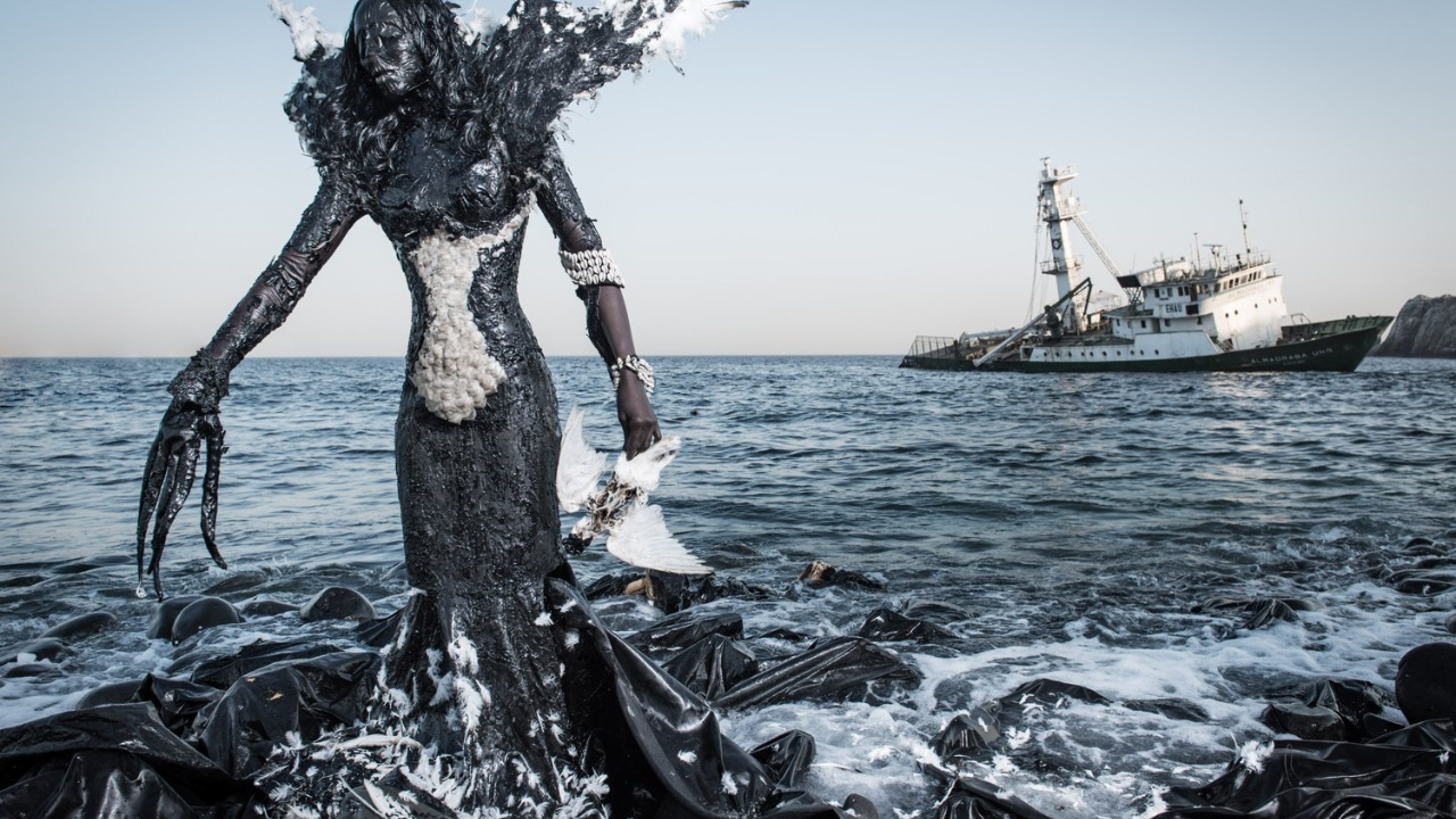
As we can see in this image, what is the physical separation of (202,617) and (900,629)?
193 inches

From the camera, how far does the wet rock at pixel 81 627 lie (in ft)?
19.6

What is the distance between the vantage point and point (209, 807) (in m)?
2.66

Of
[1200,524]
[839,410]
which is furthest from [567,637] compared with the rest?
[839,410]

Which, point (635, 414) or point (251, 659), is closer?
point (635, 414)

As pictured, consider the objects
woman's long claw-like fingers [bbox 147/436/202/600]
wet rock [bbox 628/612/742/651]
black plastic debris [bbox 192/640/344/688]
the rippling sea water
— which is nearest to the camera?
woman's long claw-like fingers [bbox 147/436/202/600]

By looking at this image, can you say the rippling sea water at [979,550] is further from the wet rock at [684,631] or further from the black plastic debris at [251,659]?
the black plastic debris at [251,659]

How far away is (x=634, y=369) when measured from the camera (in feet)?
9.77

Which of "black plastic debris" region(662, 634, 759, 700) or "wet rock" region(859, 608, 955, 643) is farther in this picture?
"wet rock" region(859, 608, 955, 643)

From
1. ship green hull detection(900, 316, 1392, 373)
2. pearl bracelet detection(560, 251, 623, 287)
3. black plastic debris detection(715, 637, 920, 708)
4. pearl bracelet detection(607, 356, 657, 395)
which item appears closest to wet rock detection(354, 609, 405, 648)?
black plastic debris detection(715, 637, 920, 708)

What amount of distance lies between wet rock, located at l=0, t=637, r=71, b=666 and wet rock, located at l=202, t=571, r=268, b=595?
1858mm

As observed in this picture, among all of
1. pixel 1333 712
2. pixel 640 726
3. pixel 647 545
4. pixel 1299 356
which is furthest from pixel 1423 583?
pixel 1299 356

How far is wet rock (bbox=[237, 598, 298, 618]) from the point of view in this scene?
6.58 meters

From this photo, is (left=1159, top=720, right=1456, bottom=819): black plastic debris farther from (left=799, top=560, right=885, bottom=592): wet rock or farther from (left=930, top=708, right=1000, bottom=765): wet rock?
(left=799, top=560, right=885, bottom=592): wet rock

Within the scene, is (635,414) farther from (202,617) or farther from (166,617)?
(166,617)
